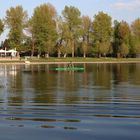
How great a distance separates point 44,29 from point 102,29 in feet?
69.8

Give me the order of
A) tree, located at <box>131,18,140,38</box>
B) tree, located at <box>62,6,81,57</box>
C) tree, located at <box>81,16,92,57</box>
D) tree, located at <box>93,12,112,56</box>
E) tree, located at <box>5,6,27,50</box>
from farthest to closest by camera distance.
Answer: tree, located at <box>131,18,140,38</box>, tree, located at <box>81,16,92,57</box>, tree, located at <box>93,12,112,56</box>, tree, located at <box>62,6,81,57</box>, tree, located at <box>5,6,27,50</box>

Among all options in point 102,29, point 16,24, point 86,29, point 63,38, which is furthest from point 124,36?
point 16,24

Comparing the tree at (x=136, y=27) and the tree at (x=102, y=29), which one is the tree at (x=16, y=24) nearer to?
the tree at (x=102, y=29)

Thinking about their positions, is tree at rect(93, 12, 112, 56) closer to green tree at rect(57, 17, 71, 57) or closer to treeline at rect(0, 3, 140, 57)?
treeline at rect(0, 3, 140, 57)

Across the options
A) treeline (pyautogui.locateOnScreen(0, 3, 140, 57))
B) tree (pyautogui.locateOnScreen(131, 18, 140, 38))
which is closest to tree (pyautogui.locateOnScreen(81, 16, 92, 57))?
treeline (pyautogui.locateOnScreen(0, 3, 140, 57))

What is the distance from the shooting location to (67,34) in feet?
456

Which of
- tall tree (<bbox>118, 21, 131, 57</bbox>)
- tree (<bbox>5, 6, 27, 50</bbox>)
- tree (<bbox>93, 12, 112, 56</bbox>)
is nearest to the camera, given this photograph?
tree (<bbox>5, 6, 27, 50</bbox>)

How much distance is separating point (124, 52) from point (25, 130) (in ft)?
442

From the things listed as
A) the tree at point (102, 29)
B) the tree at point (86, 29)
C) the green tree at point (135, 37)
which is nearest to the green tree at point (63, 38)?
the tree at point (86, 29)

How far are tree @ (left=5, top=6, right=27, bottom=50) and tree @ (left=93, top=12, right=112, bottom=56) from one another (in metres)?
25.1

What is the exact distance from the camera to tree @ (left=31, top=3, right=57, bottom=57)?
Result: 13675cm

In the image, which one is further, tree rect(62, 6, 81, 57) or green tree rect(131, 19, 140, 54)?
green tree rect(131, 19, 140, 54)

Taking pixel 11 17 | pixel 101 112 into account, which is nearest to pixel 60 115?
pixel 101 112

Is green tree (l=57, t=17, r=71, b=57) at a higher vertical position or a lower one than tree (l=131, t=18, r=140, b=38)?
lower
